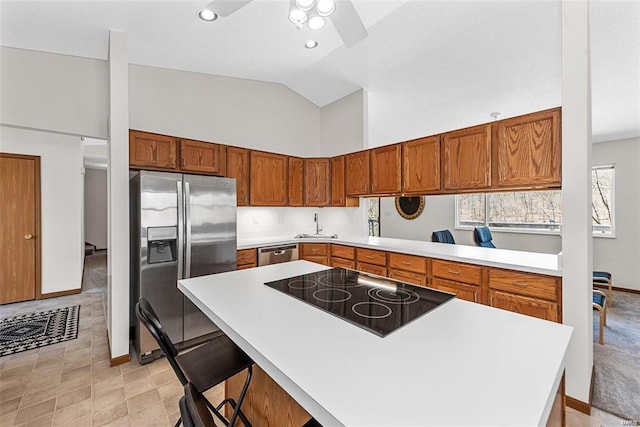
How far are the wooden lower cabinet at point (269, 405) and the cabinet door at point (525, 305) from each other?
195 centimetres

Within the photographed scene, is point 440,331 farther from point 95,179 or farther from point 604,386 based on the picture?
point 95,179

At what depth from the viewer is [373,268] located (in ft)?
11.0

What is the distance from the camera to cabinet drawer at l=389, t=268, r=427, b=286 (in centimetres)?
285

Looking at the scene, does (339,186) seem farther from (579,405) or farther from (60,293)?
(60,293)

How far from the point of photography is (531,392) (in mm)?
659

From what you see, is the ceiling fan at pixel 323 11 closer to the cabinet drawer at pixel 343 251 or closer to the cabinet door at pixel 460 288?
the cabinet door at pixel 460 288

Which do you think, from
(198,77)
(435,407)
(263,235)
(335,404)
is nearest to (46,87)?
(198,77)

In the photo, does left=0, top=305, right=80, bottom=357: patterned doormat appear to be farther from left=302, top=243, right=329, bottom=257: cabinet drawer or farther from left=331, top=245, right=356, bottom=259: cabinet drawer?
left=331, top=245, right=356, bottom=259: cabinet drawer

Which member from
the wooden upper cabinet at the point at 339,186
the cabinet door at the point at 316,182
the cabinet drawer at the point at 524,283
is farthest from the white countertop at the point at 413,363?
the cabinet door at the point at 316,182

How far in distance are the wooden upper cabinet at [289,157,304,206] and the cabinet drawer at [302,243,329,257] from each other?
0.67 metres

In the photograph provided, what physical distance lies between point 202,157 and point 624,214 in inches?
250

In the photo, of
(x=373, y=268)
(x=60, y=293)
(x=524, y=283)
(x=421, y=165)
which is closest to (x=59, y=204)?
(x=60, y=293)

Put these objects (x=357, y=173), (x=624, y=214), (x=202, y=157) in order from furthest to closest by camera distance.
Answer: (x=624, y=214), (x=357, y=173), (x=202, y=157)

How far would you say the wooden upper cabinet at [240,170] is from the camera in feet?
11.4
